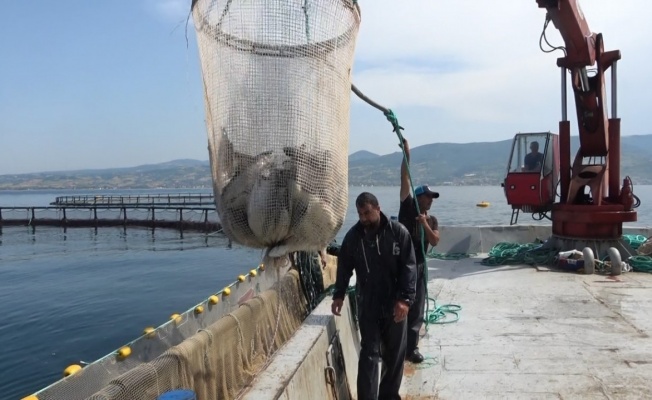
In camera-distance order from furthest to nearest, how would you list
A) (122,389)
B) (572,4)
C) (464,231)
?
(464,231) → (572,4) → (122,389)

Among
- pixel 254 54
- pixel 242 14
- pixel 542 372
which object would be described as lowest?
pixel 542 372

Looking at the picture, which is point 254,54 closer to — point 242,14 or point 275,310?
point 242,14

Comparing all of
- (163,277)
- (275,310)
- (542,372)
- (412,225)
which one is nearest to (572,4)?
(412,225)

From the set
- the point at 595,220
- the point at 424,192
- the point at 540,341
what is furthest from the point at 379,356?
the point at 595,220

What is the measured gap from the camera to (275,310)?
5195mm

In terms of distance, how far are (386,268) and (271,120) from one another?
1387mm

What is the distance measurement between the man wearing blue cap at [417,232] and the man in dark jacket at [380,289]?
1153 millimetres

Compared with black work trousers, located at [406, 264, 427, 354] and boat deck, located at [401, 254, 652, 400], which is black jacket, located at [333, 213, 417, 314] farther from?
black work trousers, located at [406, 264, 427, 354]

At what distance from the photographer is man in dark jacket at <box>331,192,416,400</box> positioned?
12.6 ft

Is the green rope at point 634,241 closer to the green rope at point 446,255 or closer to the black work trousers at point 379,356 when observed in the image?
the green rope at point 446,255

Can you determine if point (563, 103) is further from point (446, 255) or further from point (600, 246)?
point (446, 255)

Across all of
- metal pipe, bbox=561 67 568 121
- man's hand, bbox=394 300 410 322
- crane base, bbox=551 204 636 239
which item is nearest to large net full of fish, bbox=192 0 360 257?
man's hand, bbox=394 300 410 322

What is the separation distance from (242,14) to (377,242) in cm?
188

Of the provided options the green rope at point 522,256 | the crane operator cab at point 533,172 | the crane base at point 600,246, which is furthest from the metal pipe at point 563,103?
the green rope at point 522,256
